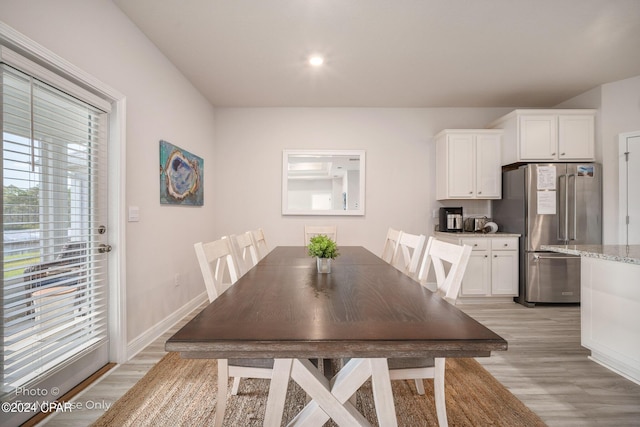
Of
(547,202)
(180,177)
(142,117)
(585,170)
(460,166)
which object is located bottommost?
(547,202)

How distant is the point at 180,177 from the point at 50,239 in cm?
154

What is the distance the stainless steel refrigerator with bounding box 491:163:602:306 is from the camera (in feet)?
11.3

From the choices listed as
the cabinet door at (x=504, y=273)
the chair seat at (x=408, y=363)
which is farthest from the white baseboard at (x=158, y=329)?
the cabinet door at (x=504, y=273)

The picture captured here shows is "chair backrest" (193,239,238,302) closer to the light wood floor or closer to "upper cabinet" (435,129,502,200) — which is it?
the light wood floor

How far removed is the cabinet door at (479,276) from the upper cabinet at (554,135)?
131cm

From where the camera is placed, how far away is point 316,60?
2.86m

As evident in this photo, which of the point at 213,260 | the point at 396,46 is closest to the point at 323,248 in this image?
the point at 213,260

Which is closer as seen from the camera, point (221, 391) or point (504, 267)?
point (221, 391)

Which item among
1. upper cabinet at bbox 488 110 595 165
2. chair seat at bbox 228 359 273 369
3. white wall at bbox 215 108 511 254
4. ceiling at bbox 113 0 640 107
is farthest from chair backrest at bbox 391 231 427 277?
upper cabinet at bbox 488 110 595 165

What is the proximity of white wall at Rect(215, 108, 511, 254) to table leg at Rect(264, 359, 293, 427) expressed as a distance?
127 inches

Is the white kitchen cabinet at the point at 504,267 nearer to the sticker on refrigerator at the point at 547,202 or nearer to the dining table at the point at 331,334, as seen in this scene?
the sticker on refrigerator at the point at 547,202

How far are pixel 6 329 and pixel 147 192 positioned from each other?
52.9 inches

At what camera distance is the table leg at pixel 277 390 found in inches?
38.3

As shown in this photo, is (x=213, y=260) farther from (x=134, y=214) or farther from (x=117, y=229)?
(x=134, y=214)
